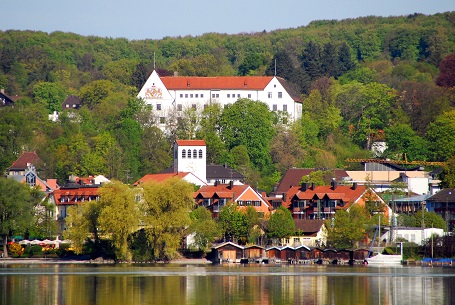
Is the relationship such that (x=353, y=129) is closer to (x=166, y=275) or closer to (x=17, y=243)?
(x=17, y=243)

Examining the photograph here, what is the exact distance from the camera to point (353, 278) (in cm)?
7462

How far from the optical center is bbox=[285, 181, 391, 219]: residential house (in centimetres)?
10188

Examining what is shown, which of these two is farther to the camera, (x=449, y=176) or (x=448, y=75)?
(x=448, y=75)

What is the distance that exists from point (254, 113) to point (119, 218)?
140 ft

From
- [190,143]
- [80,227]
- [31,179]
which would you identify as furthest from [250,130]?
[80,227]

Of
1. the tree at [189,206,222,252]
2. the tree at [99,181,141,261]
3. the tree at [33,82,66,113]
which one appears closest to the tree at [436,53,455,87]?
the tree at [33,82,66,113]

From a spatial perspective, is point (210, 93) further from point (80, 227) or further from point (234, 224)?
point (80, 227)

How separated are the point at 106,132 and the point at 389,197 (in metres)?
36.6

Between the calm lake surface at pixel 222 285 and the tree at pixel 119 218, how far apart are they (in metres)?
2.65

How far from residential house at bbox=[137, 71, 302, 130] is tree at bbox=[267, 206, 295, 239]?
131 ft

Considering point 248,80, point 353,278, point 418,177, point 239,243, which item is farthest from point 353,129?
point 353,278

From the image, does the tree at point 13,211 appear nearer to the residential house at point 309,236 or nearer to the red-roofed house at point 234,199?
Result: the red-roofed house at point 234,199

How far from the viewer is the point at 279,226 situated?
9531 centimetres

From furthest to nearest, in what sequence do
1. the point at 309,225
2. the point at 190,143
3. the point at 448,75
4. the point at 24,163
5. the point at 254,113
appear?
the point at 448,75
the point at 254,113
the point at 24,163
the point at 190,143
the point at 309,225
